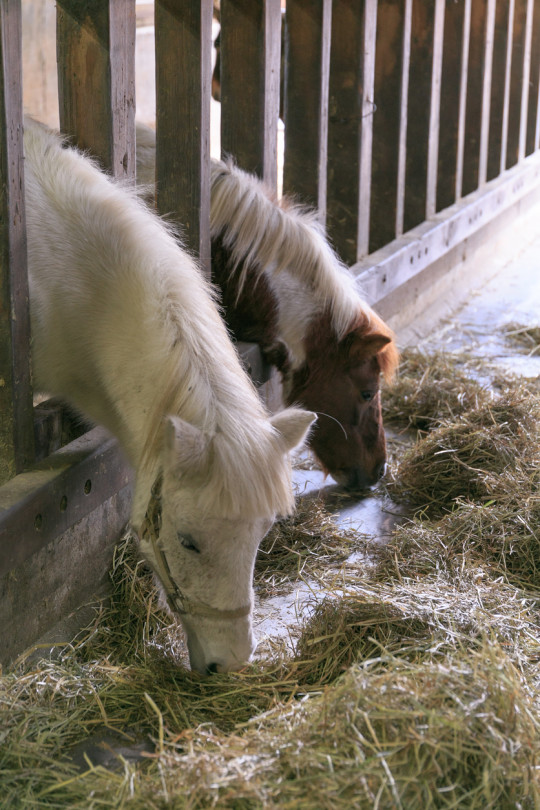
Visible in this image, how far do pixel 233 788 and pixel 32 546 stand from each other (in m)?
0.86

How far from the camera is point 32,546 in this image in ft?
7.53

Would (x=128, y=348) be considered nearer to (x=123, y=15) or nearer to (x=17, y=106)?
(x=17, y=106)

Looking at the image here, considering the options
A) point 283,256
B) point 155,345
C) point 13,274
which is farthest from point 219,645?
point 283,256

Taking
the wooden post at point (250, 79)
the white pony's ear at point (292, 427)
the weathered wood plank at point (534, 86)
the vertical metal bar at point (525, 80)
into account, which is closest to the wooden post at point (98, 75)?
the wooden post at point (250, 79)

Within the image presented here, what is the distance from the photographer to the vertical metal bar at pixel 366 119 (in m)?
4.85

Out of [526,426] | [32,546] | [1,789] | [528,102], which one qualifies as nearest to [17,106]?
[32,546]

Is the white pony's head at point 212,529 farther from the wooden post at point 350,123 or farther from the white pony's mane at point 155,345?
the wooden post at point 350,123

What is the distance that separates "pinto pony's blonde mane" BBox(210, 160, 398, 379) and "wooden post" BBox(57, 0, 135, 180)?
699 mm

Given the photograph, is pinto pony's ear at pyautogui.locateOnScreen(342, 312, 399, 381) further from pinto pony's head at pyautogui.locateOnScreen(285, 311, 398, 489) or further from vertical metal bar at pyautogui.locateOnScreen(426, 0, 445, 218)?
vertical metal bar at pyautogui.locateOnScreen(426, 0, 445, 218)

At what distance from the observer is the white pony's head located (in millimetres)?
2076

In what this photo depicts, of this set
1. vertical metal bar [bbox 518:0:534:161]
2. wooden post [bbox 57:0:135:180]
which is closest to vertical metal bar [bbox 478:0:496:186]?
vertical metal bar [bbox 518:0:534:161]

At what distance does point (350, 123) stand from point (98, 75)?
7.85 ft

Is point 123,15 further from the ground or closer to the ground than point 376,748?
further from the ground

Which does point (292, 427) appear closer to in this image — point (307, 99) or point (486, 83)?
point (307, 99)
